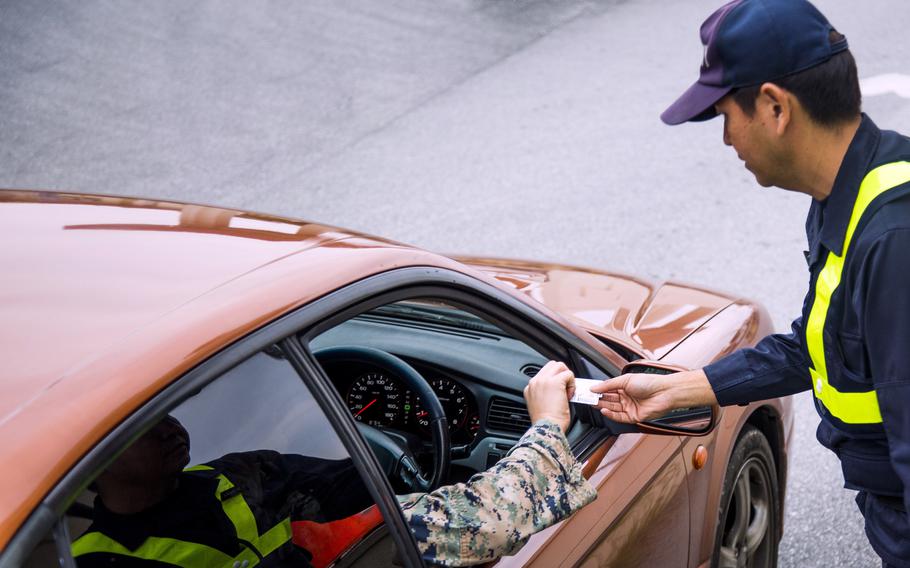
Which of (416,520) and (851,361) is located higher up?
(416,520)

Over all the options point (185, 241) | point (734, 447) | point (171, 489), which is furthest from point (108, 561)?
point (734, 447)

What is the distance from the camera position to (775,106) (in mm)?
2189

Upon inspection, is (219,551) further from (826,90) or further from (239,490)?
(826,90)

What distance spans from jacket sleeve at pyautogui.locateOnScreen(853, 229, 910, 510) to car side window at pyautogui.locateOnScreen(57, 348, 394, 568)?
1.03 meters

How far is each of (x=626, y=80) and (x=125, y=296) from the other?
327 inches

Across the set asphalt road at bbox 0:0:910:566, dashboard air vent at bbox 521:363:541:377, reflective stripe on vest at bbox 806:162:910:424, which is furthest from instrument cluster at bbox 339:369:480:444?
asphalt road at bbox 0:0:910:566

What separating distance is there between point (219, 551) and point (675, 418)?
3.98ft

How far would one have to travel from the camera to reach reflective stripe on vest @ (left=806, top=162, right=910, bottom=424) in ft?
6.91

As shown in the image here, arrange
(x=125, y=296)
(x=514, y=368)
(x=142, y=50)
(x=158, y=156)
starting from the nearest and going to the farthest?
(x=125, y=296) → (x=514, y=368) → (x=158, y=156) → (x=142, y=50)

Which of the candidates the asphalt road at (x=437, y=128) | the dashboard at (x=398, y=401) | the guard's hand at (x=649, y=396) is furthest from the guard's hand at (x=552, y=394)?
the asphalt road at (x=437, y=128)

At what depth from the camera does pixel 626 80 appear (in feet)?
31.3

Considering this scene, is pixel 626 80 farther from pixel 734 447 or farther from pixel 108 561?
pixel 108 561

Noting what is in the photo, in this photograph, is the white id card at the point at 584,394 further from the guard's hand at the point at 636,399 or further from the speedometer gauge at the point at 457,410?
the speedometer gauge at the point at 457,410

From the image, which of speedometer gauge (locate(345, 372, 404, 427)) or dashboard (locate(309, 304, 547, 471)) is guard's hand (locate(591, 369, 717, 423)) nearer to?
dashboard (locate(309, 304, 547, 471))
